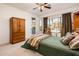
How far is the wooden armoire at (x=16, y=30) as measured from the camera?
4.64 metres

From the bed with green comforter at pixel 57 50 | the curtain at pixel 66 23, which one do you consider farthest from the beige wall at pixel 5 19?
the curtain at pixel 66 23

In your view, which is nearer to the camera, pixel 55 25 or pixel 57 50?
pixel 57 50

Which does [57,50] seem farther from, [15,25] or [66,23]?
[66,23]

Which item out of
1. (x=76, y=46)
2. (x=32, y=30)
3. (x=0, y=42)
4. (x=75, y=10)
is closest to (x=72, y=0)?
(x=76, y=46)

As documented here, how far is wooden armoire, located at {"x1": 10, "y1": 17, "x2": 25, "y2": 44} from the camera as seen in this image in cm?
464

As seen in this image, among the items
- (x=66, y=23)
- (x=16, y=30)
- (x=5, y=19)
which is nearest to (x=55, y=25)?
(x=66, y=23)

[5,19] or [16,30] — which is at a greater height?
[5,19]

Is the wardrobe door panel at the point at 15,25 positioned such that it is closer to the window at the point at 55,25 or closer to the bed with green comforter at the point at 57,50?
the bed with green comforter at the point at 57,50

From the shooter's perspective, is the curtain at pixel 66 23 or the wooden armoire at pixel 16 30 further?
the curtain at pixel 66 23

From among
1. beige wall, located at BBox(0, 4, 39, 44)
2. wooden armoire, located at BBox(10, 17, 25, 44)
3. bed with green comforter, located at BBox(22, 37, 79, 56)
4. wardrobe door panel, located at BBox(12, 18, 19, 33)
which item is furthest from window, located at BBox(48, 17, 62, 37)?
bed with green comforter, located at BBox(22, 37, 79, 56)

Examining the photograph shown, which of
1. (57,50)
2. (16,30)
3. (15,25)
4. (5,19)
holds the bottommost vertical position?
(57,50)

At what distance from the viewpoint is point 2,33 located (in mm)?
4418

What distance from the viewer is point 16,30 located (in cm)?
485

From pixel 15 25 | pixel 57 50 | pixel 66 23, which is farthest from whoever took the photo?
pixel 66 23
